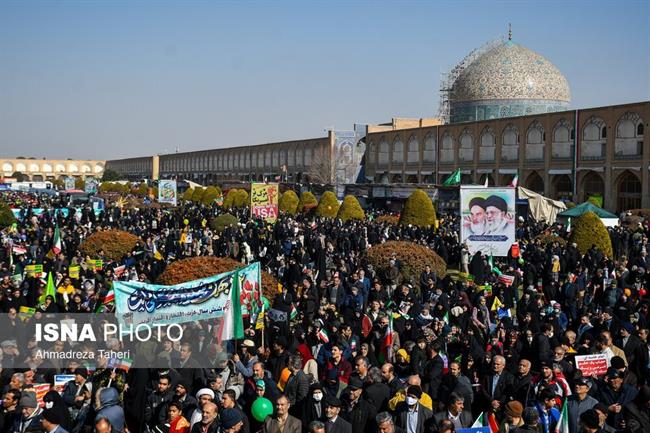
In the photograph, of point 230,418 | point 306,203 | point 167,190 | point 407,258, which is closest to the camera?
point 230,418

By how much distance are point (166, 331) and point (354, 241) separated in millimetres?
12366

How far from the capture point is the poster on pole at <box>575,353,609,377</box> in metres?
6.95

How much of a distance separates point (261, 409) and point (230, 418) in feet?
2.69

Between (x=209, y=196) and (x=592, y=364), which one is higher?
(x=209, y=196)

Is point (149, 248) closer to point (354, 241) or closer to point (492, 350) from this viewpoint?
point (354, 241)

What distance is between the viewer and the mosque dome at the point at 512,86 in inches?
2002

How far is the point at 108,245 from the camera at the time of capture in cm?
1802

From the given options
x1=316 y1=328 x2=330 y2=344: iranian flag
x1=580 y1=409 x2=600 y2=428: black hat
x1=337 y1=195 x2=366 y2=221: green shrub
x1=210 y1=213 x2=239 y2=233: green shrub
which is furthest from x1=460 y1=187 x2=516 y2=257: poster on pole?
x1=337 y1=195 x2=366 y2=221: green shrub

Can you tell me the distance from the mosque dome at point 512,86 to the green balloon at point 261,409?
4796 centimetres

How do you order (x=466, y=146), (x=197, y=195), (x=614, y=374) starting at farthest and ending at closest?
(x=197, y=195) → (x=466, y=146) → (x=614, y=374)

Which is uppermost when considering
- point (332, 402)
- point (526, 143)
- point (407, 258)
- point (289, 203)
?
point (526, 143)

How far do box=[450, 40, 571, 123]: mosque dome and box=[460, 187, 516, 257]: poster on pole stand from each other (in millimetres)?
36604

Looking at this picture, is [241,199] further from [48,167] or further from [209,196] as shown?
[48,167]

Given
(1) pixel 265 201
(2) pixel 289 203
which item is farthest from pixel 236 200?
(1) pixel 265 201
